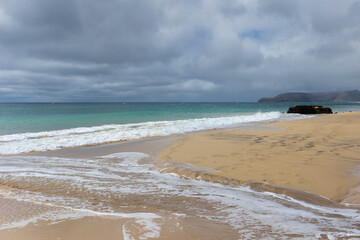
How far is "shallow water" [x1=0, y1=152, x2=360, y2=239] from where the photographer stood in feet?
11.2

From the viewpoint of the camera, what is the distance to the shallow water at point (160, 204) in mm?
3422

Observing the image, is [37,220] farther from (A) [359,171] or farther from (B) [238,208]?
(A) [359,171]

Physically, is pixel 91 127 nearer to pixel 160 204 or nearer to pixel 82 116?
pixel 82 116

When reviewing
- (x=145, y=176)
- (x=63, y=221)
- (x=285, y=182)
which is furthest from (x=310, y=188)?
(x=63, y=221)

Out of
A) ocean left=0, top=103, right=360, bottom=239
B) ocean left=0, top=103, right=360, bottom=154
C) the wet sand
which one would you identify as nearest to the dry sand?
ocean left=0, top=103, right=360, bottom=239

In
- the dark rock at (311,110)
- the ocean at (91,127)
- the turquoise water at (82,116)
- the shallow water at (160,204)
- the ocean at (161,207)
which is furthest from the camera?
the dark rock at (311,110)

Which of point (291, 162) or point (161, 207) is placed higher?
point (291, 162)

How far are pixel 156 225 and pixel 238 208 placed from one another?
62.8 inches

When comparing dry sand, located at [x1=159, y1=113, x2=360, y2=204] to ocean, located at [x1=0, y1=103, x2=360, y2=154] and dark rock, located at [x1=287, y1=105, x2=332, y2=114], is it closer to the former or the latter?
ocean, located at [x1=0, y1=103, x2=360, y2=154]

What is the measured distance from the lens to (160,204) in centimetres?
436

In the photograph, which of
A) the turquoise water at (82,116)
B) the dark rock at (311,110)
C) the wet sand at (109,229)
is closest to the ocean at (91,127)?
the turquoise water at (82,116)

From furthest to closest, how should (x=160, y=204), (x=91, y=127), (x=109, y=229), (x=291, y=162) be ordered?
(x=91, y=127) < (x=291, y=162) < (x=160, y=204) < (x=109, y=229)

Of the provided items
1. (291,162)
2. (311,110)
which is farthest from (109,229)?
(311,110)

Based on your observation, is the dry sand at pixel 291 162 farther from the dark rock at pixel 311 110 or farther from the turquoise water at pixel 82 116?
the dark rock at pixel 311 110
